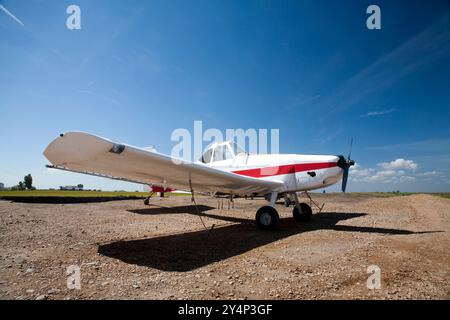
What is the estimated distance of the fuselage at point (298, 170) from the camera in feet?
27.3

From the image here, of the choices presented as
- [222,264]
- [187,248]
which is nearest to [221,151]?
[187,248]

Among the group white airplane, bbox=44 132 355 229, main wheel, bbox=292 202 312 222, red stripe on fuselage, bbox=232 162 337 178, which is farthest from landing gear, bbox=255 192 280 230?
main wheel, bbox=292 202 312 222

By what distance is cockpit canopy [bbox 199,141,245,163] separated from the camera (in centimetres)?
1055

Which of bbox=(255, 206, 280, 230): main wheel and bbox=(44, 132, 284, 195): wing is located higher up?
bbox=(44, 132, 284, 195): wing

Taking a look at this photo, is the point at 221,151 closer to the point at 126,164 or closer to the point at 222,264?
the point at 126,164

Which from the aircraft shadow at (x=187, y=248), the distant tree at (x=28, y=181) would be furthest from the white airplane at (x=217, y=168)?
the distant tree at (x=28, y=181)

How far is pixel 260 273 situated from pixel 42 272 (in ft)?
12.0

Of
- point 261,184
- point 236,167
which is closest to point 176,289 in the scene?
point 261,184

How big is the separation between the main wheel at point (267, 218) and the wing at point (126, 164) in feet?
2.94

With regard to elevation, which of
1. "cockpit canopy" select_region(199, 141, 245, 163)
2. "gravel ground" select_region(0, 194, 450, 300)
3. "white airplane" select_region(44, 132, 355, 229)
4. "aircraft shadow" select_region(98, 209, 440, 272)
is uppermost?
"cockpit canopy" select_region(199, 141, 245, 163)

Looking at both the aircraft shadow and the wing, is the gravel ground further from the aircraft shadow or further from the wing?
the wing

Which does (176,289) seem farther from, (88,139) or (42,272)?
(88,139)

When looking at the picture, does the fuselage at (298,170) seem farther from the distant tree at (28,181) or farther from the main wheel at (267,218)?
the distant tree at (28,181)
